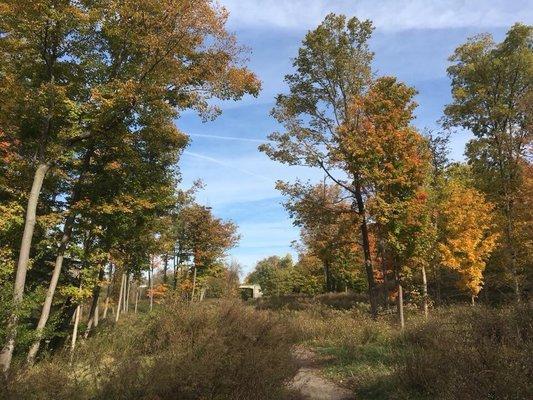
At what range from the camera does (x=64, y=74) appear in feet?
41.0

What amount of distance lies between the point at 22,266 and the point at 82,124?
161 inches

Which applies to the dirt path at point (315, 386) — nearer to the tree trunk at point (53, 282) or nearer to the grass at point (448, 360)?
the grass at point (448, 360)

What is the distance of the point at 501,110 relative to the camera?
2611 cm

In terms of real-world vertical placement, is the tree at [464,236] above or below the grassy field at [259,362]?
above

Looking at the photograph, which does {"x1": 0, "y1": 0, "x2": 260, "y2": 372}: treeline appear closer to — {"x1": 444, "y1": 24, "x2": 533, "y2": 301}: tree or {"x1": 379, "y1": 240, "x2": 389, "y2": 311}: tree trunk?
{"x1": 379, "y1": 240, "x2": 389, "y2": 311}: tree trunk

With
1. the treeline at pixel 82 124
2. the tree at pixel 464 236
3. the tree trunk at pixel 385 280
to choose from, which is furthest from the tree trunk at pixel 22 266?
the tree at pixel 464 236

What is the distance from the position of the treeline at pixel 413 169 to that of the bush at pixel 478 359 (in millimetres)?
6408

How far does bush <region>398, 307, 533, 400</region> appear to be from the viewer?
5.62 metres

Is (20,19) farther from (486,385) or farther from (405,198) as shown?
(405,198)

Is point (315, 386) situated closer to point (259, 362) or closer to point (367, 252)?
point (259, 362)

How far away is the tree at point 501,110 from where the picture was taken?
25750 millimetres

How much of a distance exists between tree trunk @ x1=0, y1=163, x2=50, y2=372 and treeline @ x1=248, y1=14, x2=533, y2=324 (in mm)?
12454

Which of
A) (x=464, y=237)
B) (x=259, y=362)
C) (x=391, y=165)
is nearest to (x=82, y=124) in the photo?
(x=259, y=362)

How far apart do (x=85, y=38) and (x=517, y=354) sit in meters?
13.2
